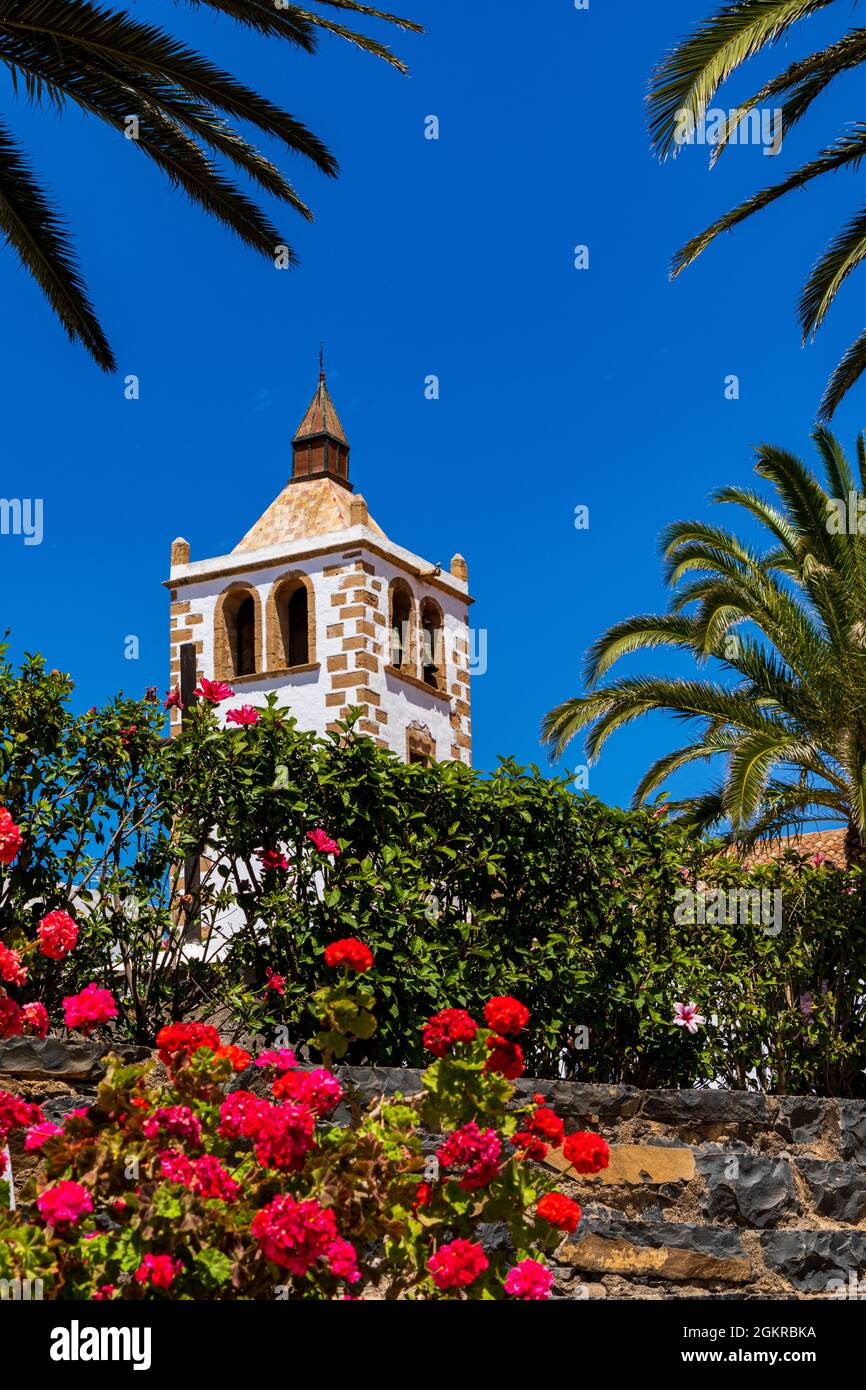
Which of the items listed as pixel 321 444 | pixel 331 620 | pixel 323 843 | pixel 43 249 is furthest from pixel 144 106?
pixel 321 444

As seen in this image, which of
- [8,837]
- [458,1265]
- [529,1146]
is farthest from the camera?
[8,837]

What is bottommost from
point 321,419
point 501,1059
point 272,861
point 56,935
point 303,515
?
point 501,1059

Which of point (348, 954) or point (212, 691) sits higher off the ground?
point (212, 691)

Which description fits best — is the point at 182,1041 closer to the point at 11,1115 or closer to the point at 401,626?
the point at 11,1115

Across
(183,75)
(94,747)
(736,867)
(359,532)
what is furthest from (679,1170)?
(359,532)

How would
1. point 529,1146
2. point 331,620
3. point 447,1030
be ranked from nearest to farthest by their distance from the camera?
point 447,1030 → point 529,1146 → point 331,620

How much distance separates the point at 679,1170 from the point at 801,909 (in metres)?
2.77

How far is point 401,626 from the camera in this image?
123 feet

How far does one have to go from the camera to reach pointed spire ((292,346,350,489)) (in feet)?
131

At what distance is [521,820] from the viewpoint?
9.16 meters

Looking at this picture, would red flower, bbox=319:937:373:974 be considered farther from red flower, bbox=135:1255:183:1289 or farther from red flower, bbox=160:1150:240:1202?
red flower, bbox=135:1255:183:1289

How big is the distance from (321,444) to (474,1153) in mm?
36194
